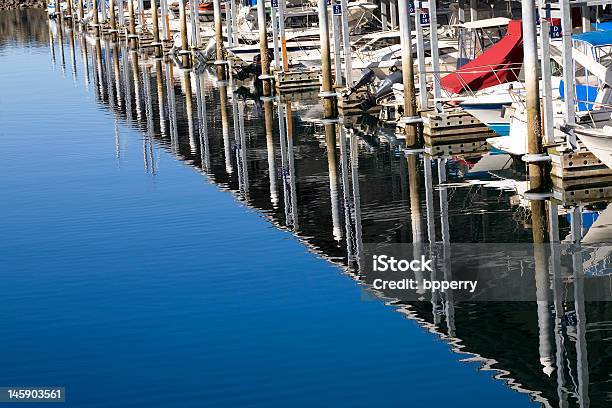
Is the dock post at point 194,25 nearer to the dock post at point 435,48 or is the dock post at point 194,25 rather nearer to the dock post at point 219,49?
the dock post at point 219,49

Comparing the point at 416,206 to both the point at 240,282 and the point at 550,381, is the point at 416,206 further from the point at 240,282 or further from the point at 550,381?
the point at 550,381

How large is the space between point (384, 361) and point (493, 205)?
10.1 metres

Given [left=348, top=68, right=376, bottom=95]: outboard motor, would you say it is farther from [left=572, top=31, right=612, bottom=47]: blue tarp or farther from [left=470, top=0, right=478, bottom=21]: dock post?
[left=572, top=31, right=612, bottom=47]: blue tarp

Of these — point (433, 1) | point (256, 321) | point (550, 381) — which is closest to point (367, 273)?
point (256, 321)

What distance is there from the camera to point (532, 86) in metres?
27.3

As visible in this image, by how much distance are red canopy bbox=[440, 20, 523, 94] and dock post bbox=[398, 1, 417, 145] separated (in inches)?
58.1

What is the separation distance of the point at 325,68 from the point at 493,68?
7.27m

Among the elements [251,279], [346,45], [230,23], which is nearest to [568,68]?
[251,279]

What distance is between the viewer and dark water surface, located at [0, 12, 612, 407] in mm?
17406

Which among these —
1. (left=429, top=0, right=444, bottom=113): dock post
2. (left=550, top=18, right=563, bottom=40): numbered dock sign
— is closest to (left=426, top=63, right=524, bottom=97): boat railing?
(left=429, top=0, right=444, bottom=113): dock post

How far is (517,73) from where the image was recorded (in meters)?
37.0

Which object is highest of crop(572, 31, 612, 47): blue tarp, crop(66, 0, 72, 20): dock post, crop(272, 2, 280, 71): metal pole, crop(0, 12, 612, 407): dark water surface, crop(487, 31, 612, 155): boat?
crop(66, 0, 72, 20): dock post

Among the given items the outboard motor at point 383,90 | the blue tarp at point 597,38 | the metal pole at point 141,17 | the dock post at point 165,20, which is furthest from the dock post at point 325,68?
the metal pole at point 141,17

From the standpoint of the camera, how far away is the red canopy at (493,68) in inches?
1416
